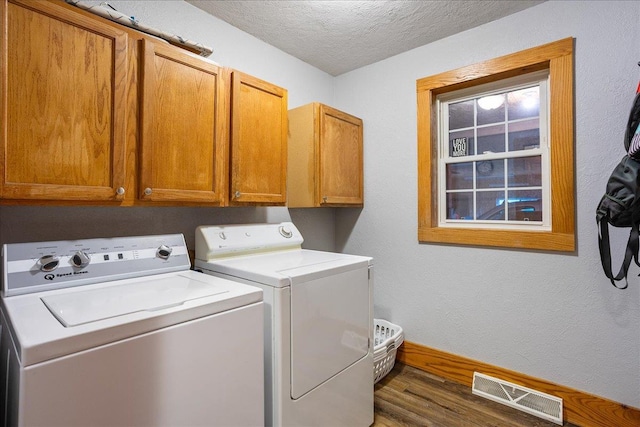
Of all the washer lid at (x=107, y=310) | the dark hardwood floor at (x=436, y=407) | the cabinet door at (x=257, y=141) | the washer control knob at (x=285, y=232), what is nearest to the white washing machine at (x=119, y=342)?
the washer lid at (x=107, y=310)

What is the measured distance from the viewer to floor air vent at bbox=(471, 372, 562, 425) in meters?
1.83

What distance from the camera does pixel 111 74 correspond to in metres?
1.29

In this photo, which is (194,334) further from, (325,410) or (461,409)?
(461,409)

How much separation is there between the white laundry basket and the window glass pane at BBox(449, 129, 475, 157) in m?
1.40

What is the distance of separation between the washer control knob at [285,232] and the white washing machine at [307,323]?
0.45 ft

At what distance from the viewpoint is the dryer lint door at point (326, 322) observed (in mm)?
1354

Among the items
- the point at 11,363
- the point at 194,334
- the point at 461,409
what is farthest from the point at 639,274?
the point at 11,363

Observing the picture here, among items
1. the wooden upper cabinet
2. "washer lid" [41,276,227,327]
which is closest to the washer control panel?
"washer lid" [41,276,227,327]

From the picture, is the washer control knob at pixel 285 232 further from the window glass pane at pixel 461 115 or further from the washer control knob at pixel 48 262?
the window glass pane at pixel 461 115

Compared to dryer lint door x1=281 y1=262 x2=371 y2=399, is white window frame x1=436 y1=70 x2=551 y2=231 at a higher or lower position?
higher

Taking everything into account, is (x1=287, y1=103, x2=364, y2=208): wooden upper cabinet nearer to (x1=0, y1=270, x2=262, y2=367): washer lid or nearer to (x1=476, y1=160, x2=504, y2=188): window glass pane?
(x1=476, y1=160, x2=504, y2=188): window glass pane

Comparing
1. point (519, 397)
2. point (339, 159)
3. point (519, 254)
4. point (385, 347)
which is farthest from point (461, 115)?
point (519, 397)

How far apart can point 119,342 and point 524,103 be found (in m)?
2.51

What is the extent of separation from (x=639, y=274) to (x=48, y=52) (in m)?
2.73
